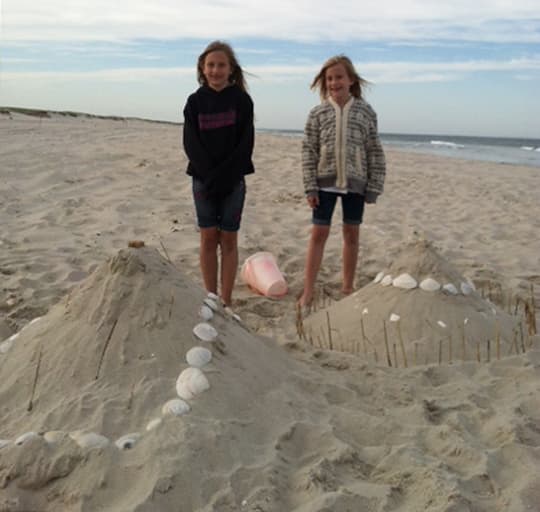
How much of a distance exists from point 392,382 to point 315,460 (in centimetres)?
96

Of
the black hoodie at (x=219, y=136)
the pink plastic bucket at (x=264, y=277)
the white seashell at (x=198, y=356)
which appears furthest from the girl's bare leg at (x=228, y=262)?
the white seashell at (x=198, y=356)

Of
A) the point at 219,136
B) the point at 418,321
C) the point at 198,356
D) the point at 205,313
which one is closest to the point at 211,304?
the point at 205,313

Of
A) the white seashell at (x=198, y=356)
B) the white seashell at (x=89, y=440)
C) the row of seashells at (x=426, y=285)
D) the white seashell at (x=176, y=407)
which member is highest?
the row of seashells at (x=426, y=285)

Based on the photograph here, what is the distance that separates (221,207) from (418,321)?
5.22 feet

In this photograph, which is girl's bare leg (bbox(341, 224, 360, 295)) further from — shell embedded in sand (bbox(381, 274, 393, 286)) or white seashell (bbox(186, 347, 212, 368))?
white seashell (bbox(186, 347, 212, 368))

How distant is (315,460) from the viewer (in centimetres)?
246

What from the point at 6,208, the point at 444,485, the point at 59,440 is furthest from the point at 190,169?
the point at 6,208

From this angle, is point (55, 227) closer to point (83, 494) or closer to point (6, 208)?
point (6, 208)

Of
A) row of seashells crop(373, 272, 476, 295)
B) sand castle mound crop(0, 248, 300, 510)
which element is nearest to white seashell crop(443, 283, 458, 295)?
row of seashells crop(373, 272, 476, 295)

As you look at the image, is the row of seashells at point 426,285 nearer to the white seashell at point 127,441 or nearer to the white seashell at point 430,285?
the white seashell at point 430,285

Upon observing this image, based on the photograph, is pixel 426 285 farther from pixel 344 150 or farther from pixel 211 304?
pixel 211 304

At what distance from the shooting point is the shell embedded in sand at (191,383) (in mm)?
2652

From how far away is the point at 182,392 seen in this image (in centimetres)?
266

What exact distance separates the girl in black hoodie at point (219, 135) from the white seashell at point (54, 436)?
2.32m
